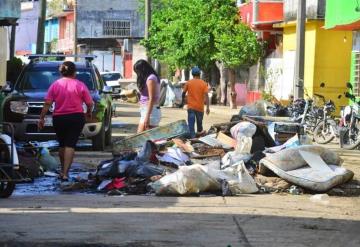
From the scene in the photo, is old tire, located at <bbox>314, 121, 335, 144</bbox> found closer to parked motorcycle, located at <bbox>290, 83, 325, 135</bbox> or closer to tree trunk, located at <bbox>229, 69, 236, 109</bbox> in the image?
parked motorcycle, located at <bbox>290, 83, 325, 135</bbox>

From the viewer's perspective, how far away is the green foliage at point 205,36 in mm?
→ 35719

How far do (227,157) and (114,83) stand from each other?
132 feet

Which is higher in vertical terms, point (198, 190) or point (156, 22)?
point (156, 22)

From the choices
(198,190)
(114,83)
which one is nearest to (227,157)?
(198,190)

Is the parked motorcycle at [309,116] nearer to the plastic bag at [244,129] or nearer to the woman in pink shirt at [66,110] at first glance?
the plastic bag at [244,129]

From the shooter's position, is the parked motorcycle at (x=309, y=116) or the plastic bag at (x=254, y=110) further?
the parked motorcycle at (x=309, y=116)

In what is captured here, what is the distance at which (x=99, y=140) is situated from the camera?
16250 mm

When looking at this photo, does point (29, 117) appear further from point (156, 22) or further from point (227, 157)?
point (156, 22)

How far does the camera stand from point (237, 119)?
1588cm

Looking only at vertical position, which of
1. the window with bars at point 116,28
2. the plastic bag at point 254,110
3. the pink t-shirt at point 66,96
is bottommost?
the plastic bag at point 254,110

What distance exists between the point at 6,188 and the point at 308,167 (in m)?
4.12

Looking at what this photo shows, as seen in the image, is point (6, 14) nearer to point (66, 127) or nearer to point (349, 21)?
point (66, 127)

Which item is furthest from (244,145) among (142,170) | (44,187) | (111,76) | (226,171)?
(111,76)

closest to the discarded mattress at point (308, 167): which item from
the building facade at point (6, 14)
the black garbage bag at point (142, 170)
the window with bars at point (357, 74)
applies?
the black garbage bag at point (142, 170)
